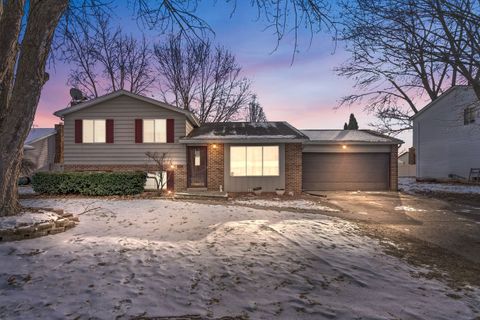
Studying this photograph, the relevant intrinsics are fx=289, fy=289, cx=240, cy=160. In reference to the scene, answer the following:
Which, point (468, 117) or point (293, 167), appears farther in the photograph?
point (468, 117)

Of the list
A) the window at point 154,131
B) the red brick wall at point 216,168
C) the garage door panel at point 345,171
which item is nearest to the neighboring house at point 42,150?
the window at point 154,131

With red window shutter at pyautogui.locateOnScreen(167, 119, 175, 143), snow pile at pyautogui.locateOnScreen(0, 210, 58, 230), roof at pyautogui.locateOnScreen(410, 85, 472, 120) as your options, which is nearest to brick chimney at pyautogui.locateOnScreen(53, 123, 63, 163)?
red window shutter at pyautogui.locateOnScreen(167, 119, 175, 143)

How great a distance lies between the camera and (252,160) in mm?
14570

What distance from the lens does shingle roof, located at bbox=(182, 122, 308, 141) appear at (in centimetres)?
1420

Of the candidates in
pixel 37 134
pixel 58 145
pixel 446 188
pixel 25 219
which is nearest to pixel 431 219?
pixel 25 219

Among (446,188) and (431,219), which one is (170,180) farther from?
(446,188)

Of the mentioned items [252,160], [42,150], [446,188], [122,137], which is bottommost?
[446,188]

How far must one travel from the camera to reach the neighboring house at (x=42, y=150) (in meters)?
20.4

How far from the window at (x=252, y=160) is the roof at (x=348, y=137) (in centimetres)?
297

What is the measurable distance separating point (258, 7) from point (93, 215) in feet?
20.2

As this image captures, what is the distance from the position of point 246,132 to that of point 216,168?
2.57 meters

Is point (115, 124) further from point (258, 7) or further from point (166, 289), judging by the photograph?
point (166, 289)

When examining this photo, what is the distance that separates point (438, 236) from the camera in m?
6.56

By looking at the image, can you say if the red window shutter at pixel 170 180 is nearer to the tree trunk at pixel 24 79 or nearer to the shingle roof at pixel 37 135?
the tree trunk at pixel 24 79
